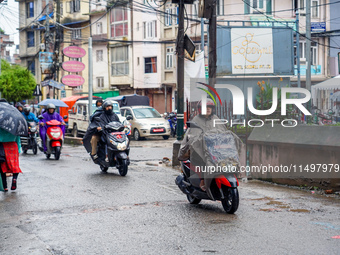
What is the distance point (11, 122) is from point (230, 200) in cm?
418

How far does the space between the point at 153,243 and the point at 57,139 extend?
11.7 meters

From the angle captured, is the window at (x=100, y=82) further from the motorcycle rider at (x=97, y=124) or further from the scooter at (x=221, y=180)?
the scooter at (x=221, y=180)

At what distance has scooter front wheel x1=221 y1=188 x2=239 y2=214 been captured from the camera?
763cm

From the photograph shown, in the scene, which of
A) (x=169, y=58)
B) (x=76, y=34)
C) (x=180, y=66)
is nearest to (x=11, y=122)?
(x=180, y=66)

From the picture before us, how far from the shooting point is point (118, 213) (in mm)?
8008

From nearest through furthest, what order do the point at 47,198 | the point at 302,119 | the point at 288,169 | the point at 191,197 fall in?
the point at 191,197 < the point at 47,198 < the point at 288,169 < the point at 302,119

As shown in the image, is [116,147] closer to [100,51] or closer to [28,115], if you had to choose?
[28,115]

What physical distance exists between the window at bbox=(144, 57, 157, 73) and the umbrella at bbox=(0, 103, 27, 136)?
36.5 m

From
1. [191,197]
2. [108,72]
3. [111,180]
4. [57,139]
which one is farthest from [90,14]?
[191,197]

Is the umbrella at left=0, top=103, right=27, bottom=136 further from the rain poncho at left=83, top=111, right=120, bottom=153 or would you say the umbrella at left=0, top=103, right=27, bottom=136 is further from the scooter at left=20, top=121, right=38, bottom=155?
the scooter at left=20, top=121, right=38, bottom=155

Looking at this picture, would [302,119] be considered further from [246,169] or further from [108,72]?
[108,72]

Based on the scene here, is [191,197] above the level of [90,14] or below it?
below

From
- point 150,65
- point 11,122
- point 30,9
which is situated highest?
point 30,9

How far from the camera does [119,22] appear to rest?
48750 millimetres
